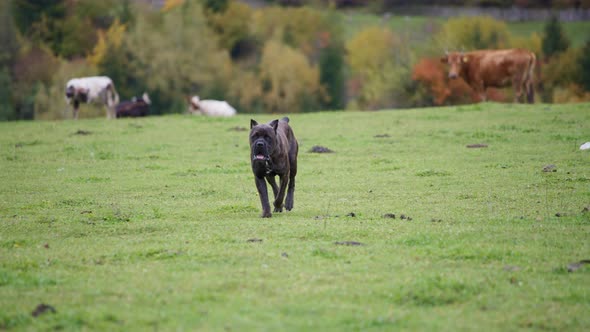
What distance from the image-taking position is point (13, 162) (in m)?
24.4

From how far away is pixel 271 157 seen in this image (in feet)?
47.0

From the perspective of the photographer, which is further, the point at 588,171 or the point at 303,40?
the point at 303,40

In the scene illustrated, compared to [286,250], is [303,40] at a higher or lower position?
higher

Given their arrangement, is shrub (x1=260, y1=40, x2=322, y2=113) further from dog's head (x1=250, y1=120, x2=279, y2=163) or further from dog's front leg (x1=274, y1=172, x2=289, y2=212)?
dog's head (x1=250, y1=120, x2=279, y2=163)

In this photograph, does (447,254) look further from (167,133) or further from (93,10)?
(93,10)

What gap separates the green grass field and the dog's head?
3.48 ft

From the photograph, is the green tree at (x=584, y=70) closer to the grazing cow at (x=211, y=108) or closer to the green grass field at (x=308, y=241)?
the grazing cow at (x=211, y=108)

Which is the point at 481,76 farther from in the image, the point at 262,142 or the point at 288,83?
the point at 288,83

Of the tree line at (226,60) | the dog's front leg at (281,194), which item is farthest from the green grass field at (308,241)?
the tree line at (226,60)

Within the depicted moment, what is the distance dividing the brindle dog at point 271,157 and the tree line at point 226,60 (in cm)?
4198

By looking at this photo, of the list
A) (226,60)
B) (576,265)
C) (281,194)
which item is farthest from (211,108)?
(226,60)

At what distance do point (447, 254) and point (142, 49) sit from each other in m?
64.5

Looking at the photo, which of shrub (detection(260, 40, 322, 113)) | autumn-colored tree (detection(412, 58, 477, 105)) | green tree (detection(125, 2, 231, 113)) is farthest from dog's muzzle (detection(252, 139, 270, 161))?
shrub (detection(260, 40, 322, 113))

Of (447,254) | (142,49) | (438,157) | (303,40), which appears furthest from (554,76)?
(447,254)
